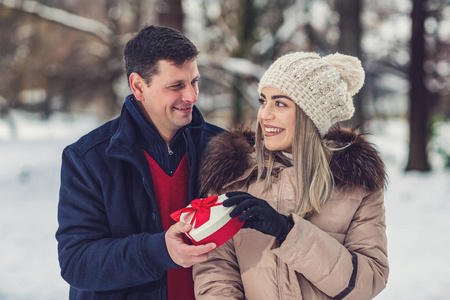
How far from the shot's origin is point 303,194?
2.24 meters

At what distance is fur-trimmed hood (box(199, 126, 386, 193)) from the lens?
2.29 meters

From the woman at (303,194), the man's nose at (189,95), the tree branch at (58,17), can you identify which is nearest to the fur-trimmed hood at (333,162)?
the woman at (303,194)

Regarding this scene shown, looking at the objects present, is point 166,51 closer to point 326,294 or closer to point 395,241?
point 326,294

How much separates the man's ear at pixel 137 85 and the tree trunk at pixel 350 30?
6.80 meters

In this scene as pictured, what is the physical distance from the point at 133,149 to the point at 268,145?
70cm

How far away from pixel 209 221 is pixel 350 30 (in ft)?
26.1

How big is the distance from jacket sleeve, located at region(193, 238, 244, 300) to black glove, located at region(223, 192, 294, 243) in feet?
1.00

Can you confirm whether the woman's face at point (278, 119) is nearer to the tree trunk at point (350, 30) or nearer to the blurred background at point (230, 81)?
the blurred background at point (230, 81)

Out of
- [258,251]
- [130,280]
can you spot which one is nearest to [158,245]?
[130,280]

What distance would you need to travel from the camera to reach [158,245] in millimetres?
2084

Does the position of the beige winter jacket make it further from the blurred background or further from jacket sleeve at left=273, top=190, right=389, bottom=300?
the blurred background

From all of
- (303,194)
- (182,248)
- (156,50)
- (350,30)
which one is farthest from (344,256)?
(350,30)

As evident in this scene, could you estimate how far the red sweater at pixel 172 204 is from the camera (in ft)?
8.09

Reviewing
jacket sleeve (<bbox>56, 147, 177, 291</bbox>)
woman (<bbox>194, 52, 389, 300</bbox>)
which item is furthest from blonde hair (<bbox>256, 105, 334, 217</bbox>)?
jacket sleeve (<bbox>56, 147, 177, 291</bbox>)
